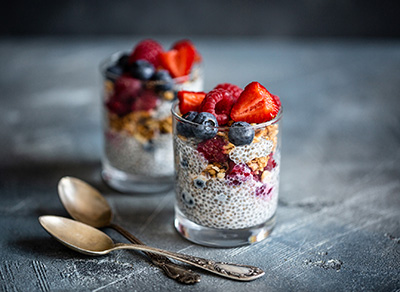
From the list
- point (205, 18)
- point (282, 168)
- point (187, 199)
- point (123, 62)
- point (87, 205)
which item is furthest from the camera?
point (205, 18)

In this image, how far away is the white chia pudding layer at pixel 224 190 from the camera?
1040 millimetres

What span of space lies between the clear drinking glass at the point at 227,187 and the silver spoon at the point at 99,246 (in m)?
0.10

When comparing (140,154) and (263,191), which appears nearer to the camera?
(263,191)

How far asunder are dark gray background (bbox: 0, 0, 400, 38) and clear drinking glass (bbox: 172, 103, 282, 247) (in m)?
1.43

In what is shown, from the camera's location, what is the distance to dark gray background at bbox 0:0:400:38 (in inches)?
95.3

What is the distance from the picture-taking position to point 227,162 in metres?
1.02

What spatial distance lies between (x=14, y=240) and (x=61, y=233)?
12cm

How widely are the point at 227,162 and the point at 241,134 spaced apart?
2.7 inches

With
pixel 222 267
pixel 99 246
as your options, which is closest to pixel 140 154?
pixel 99 246

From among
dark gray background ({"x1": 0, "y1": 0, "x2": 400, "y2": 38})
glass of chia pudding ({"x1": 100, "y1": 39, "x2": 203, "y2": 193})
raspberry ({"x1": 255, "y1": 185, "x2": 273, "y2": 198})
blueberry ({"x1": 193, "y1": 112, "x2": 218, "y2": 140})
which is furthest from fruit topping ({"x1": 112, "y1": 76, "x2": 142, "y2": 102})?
dark gray background ({"x1": 0, "y1": 0, "x2": 400, "y2": 38})

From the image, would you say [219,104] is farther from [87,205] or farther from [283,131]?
[283,131]

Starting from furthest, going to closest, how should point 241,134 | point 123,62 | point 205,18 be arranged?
point 205,18 → point 123,62 → point 241,134

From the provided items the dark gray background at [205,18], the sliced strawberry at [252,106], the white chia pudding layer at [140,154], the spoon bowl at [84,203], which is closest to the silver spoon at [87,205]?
the spoon bowl at [84,203]

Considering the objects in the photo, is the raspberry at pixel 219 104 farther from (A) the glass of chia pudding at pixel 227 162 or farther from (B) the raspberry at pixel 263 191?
(B) the raspberry at pixel 263 191
